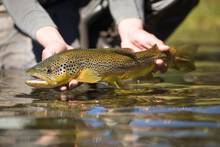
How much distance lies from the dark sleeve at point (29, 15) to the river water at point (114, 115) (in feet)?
1.10

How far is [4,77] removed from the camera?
447 centimetres

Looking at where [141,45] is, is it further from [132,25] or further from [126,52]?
[126,52]

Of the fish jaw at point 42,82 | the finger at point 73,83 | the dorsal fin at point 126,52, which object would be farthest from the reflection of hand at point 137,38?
the fish jaw at point 42,82

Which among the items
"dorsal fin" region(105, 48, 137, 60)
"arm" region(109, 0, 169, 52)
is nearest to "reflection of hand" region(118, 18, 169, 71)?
"arm" region(109, 0, 169, 52)

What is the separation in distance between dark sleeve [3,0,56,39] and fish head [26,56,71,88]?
64 centimetres

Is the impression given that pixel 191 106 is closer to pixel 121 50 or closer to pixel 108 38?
pixel 121 50

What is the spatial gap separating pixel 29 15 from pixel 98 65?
0.75 metres

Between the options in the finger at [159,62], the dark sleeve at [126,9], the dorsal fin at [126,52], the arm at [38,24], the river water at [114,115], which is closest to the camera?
the river water at [114,115]

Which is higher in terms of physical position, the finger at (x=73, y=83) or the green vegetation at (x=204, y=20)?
the green vegetation at (x=204, y=20)

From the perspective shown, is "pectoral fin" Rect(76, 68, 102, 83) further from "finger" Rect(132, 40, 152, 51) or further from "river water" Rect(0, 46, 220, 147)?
"finger" Rect(132, 40, 152, 51)

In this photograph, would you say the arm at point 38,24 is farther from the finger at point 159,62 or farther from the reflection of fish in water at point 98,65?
the finger at point 159,62

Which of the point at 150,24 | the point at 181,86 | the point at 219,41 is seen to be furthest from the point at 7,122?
the point at 219,41

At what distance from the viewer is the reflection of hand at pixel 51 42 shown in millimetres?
3662

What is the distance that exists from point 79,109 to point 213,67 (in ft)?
7.89
